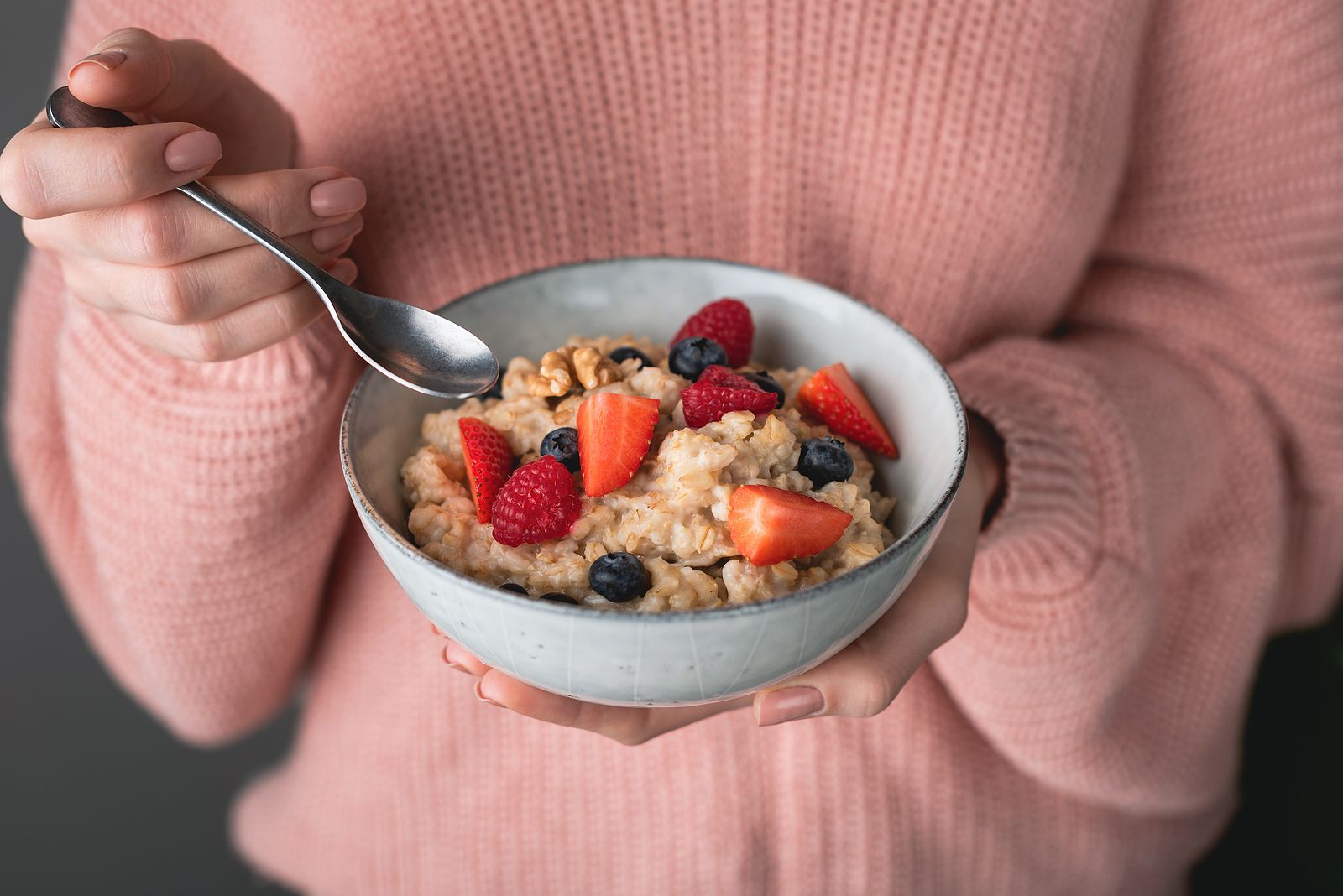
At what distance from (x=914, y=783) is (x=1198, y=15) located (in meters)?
0.91

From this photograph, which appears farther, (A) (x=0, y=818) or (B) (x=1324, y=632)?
(A) (x=0, y=818)

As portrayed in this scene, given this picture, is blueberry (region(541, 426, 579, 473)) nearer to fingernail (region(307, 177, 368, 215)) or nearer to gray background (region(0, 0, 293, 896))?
fingernail (region(307, 177, 368, 215))

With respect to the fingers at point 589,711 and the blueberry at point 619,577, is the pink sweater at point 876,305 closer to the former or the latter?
the fingers at point 589,711

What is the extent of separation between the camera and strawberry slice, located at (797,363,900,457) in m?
0.76

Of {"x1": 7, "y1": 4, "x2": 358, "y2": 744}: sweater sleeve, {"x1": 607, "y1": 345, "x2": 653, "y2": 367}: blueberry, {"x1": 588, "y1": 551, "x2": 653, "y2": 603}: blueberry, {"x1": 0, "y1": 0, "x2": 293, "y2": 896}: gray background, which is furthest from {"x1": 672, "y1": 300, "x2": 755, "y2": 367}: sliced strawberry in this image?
{"x1": 0, "y1": 0, "x2": 293, "y2": 896}: gray background

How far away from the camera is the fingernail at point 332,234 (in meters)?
0.75

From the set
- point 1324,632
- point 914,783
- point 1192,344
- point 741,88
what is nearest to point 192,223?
point 741,88

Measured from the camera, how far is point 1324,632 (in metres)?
1.56

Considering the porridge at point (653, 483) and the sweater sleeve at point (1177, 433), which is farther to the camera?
the sweater sleeve at point (1177, 433)

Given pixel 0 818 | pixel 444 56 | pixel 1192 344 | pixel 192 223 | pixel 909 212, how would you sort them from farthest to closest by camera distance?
pixel 0 818 < pixel 1192 344 < pixel 909 212 < pixel 444 56 < pixel 192 223

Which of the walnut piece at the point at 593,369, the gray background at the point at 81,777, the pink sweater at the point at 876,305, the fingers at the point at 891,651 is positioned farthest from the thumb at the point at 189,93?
the gray background at the point at 81,777

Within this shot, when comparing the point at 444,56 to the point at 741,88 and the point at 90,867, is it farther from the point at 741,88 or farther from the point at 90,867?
the point at 90,867

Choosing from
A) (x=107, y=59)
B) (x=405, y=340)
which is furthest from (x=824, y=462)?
(x=107, y=59)

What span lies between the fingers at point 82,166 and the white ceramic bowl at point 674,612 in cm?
20
